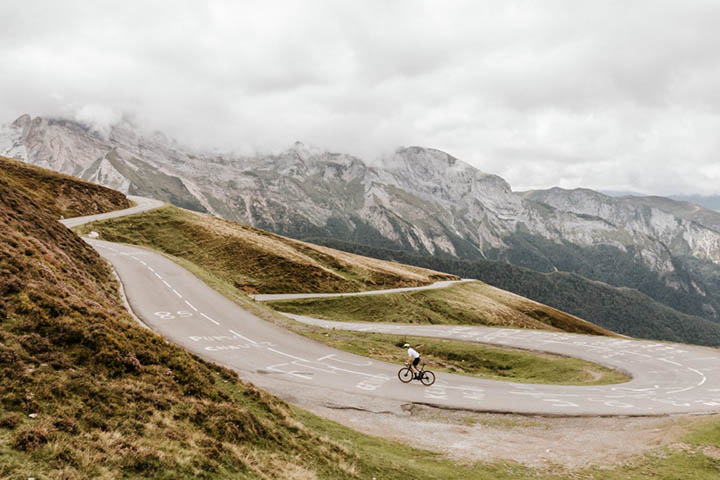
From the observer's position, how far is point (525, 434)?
19688 millimetres

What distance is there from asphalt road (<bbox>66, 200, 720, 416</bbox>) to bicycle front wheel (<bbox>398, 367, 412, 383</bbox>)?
430mm

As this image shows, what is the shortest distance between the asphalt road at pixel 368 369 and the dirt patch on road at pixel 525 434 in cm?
113

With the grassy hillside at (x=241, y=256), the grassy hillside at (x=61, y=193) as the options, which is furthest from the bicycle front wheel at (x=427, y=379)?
the grassy hillside at (x=61, y=193)

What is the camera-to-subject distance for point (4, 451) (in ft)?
23.7

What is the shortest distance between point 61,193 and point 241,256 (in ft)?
159

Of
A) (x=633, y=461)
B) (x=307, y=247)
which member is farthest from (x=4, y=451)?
(x=307, y=247)

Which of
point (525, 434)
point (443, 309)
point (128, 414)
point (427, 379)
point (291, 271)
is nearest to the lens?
point (128, 414)

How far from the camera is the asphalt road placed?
23281mm

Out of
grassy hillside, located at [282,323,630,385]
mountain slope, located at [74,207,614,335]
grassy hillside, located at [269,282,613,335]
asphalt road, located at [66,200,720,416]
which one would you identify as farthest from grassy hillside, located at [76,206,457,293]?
grassy hillside, located at [282,323,630,385]

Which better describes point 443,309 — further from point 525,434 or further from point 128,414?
point 128,414

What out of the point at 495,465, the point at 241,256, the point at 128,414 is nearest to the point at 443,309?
the point at 241,256

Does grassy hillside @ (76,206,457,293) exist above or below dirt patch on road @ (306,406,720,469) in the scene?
above

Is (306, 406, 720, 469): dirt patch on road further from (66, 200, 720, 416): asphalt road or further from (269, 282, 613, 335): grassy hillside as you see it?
(269, 282, 613, 335): grassy hillside

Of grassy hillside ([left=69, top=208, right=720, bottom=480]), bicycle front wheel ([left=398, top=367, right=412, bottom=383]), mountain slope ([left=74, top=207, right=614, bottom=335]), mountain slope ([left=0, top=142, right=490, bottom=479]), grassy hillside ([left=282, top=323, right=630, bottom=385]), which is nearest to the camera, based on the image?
mountain slope ([left=0, top=142, right=490, bottom=479])
